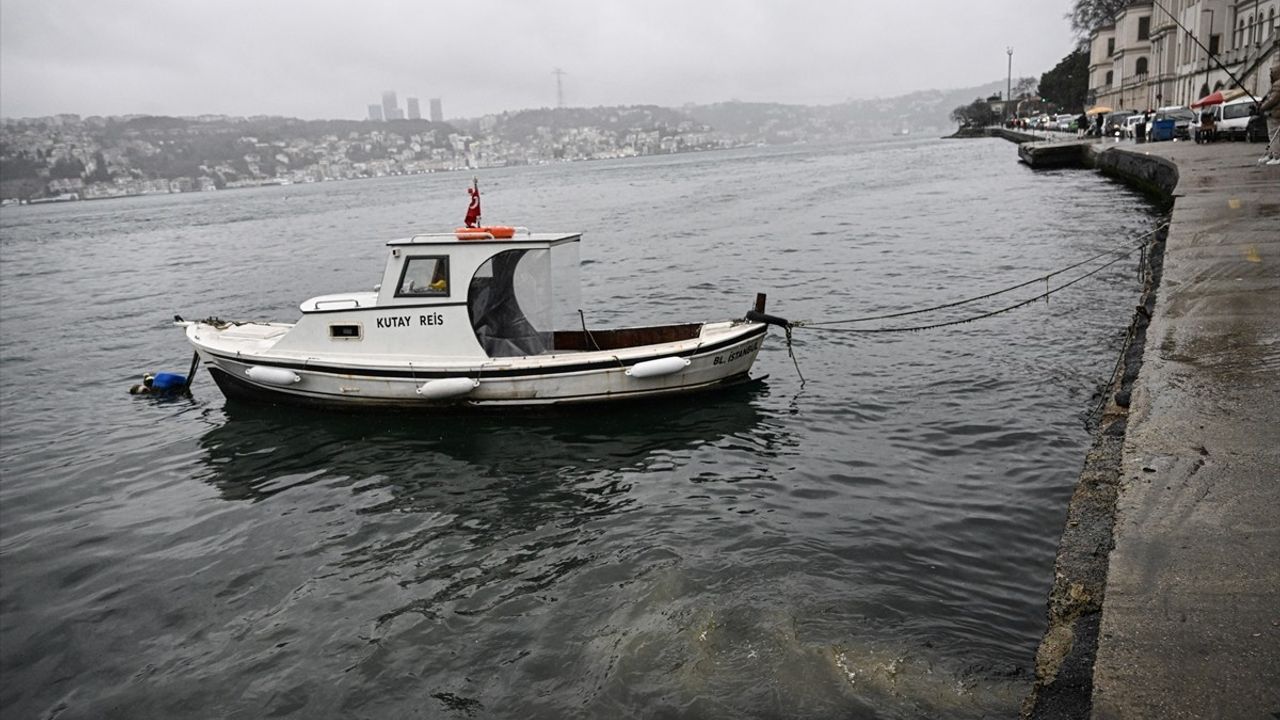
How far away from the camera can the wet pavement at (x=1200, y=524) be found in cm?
364

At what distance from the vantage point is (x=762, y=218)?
134 feet

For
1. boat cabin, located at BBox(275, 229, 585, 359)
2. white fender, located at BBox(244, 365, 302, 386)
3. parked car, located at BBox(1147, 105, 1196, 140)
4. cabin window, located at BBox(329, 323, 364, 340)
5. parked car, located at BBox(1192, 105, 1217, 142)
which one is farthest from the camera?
parked car, located at BBox(1147, 105, 1196, 140)

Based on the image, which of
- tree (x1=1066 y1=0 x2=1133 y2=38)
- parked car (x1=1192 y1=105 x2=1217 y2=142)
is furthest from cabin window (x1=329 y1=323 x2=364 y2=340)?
tree (x1=1066 y1=0 x2=1133 y2=38)

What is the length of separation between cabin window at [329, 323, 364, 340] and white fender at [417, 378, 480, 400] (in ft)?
4.86

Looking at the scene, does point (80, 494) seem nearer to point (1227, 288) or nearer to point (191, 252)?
point (1227, 288)

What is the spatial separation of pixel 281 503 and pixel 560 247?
5.10 meters

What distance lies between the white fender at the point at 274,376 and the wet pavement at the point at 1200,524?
1097 centimetres

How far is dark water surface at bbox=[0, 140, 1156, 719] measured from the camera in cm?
623

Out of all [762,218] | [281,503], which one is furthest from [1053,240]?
[281,503]

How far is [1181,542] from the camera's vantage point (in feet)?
15.4

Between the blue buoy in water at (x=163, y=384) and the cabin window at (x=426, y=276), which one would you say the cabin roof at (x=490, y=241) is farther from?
the blue buoy in water at (x=163, y=384)

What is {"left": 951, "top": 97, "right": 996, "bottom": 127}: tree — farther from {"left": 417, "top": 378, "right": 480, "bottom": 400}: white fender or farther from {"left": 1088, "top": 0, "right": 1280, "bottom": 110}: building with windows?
{"left": 417, "top": 378, "right": 480, "bottom": 400}: white fender

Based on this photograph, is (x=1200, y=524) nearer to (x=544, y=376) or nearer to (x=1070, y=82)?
(x=544, y=376)

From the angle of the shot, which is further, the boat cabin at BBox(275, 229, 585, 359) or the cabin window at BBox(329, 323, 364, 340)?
the cabin window at BBox(329, 323, 364, 340)
